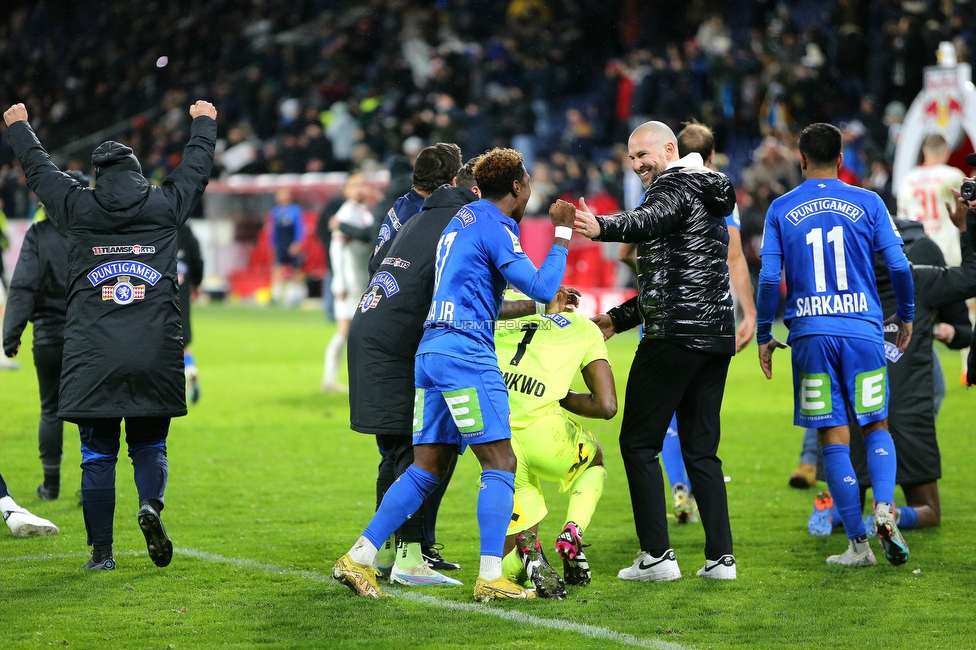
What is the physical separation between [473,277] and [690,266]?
3.46 feet

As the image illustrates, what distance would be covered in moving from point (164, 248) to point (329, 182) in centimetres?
2051

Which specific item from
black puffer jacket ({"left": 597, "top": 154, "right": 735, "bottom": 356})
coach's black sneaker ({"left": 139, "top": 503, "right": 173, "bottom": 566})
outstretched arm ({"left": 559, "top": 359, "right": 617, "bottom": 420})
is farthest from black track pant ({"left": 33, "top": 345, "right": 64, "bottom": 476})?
black puffer jacket ({"left": 597, "top": 154, "right": 735, "bottom": 356})

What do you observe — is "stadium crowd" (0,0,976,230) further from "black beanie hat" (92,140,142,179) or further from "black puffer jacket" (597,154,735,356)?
"black puffer jacket" (597,154,735,356)

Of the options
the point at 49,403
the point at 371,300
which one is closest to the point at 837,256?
the point at 371,300

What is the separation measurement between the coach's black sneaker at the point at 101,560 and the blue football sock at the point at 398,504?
1.47 meters

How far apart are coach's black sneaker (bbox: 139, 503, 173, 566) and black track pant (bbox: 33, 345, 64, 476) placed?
221 cm

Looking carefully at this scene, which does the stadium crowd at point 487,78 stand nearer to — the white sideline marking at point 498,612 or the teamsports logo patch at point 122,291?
the teamsports logo patch at point 122,291

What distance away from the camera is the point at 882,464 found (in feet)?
18.9

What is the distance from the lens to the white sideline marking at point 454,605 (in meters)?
4.52

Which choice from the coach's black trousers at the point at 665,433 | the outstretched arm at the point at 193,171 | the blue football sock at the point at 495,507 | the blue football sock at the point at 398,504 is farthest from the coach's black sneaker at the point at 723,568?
the outstretched arm at the point at 193,171

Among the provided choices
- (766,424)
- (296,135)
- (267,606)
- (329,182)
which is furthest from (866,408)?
(296,135)

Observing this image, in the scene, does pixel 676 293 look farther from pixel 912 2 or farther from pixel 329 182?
pixel 329 182

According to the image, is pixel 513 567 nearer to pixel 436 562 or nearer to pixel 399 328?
pixel 436 562

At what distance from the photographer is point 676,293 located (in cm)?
544
